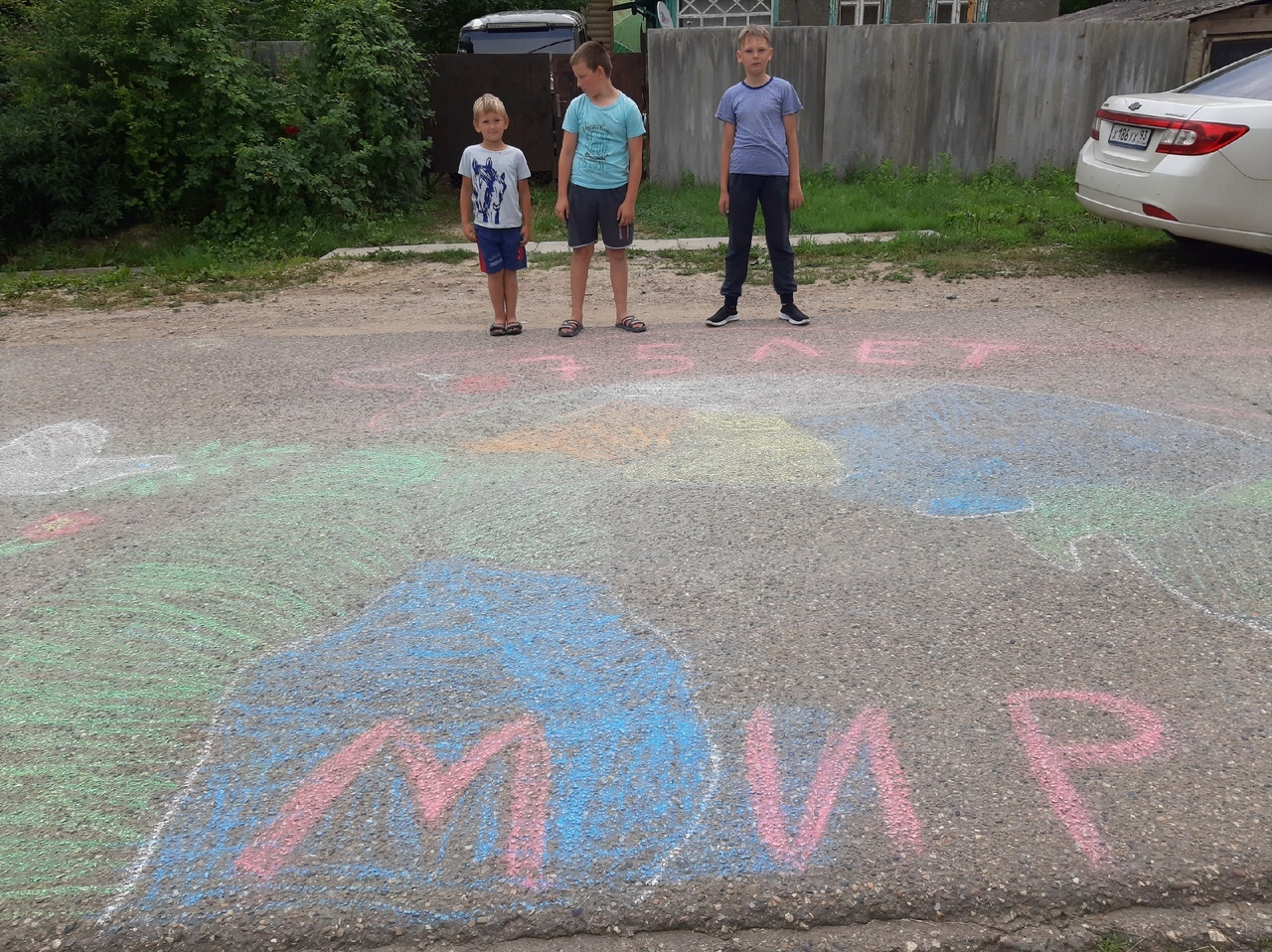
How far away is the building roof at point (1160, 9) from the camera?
1582 cm

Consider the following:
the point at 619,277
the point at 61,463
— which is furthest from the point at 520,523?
the point at 619,277

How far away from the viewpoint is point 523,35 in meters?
13.5

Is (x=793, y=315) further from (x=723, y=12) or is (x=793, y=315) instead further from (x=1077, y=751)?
(x=723, y=12)

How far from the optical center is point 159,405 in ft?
17.1

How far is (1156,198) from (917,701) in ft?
19.6

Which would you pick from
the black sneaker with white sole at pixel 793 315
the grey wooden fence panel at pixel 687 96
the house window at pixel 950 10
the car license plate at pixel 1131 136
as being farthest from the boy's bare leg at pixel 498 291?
the house window at pixel 950 10

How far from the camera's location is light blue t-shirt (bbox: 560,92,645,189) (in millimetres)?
6156

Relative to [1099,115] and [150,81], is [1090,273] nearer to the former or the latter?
[1099,115]

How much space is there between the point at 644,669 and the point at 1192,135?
633 centimetres

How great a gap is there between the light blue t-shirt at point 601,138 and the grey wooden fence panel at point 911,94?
656 cm

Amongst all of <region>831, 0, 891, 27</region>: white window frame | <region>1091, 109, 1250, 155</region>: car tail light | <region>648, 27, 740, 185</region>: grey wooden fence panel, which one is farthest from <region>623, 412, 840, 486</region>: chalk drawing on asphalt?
<region>831, 0, 891, 27</region>: white window frame

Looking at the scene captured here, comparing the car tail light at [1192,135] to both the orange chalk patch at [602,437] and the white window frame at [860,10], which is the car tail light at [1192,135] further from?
the white window frame at [860,10]

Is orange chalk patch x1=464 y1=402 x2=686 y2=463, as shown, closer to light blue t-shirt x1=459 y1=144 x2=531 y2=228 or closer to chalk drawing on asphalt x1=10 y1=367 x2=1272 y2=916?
chalk drawing on asphalt x1=10 y1=367 x2=1272 y2=916

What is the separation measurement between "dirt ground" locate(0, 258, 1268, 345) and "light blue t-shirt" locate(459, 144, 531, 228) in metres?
0.77
